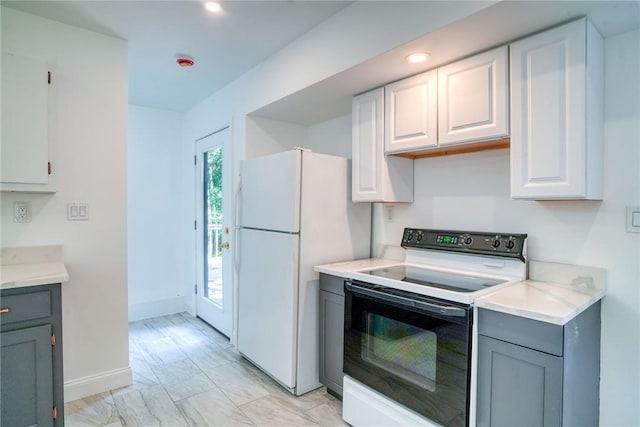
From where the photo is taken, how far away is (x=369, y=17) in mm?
1911

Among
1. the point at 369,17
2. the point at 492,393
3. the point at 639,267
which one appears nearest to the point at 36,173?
the point at 369,17

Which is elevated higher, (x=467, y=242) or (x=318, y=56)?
(x=318, y=56)

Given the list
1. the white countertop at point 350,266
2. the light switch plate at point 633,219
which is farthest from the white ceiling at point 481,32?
the white countertop at point 350,266

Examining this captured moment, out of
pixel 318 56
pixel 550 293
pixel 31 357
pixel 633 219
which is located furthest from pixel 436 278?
pixel 31 357

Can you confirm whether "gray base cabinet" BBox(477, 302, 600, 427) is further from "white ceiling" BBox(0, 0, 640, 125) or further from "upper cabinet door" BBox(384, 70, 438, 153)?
"white ceiling" BBox(0, 0, 640, 125)

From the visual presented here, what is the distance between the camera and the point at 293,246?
7.50 feet

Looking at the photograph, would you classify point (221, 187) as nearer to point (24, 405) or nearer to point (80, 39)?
point (80, 39)

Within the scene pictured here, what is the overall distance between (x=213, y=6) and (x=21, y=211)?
5.58 feet

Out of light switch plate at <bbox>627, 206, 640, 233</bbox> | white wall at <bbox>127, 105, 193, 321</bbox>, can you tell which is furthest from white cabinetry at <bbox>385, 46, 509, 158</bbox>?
white wall at <bbox>127, 105, 193, 321</bbox>

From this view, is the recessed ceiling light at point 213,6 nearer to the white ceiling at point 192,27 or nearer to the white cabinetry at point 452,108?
the white ceiling at point 192,27

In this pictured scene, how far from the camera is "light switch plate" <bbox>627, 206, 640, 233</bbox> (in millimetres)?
1549

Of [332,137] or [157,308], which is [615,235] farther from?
[157,308]

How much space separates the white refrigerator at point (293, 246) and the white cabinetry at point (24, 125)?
1.30 m

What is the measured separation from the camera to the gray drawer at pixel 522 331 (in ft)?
4.22
